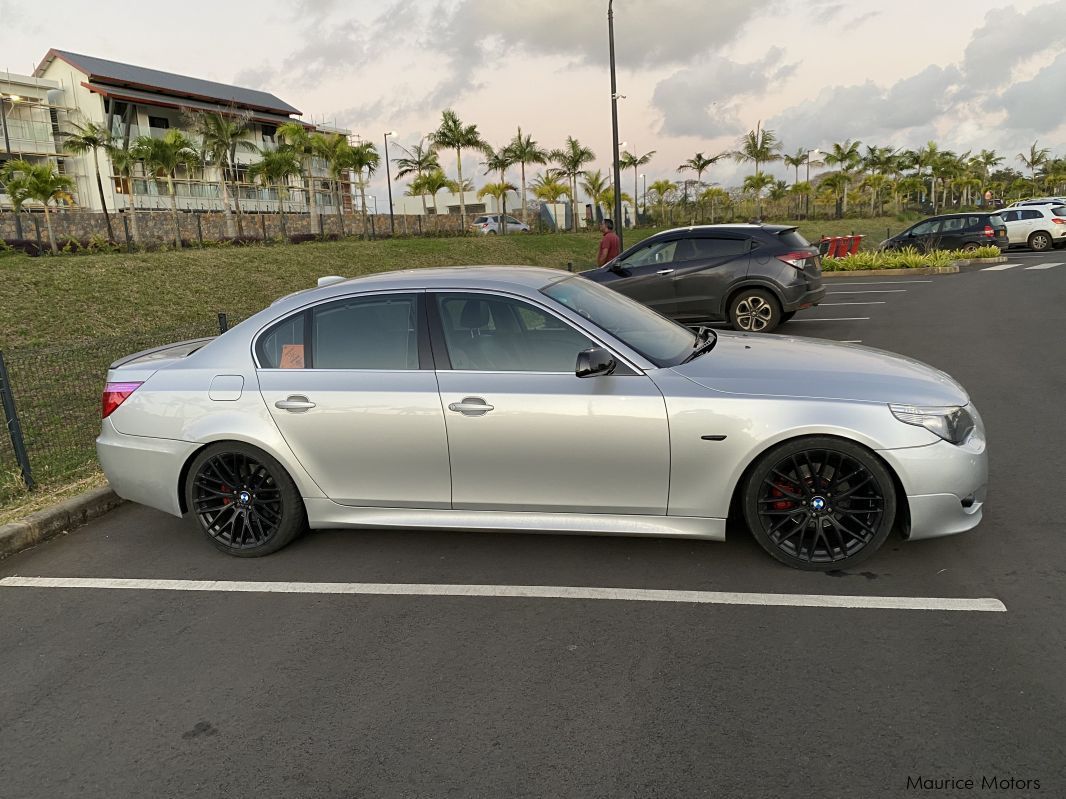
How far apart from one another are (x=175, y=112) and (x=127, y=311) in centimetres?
4790

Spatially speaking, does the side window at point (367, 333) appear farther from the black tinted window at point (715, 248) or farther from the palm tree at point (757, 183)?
the palm tree at point (757, 183)

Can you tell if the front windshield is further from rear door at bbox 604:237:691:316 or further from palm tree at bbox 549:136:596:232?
palm tree at bbox 549:136:596:232

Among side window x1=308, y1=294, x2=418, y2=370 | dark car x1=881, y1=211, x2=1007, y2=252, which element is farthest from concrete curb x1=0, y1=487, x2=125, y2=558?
dark car x1=881, y1=211, x2=1007, y2=252

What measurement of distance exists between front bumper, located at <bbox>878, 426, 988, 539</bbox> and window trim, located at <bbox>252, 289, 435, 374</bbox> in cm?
239

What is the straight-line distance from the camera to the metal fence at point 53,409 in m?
6.01

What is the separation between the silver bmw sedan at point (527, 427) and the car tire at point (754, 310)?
7255 mm

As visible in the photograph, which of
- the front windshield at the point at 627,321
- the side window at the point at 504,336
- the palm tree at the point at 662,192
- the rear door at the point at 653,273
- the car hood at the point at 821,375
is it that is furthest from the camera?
the palm tree at the point at 662,192

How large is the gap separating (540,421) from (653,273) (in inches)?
339

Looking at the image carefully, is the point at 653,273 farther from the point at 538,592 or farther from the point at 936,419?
the point at 538,592

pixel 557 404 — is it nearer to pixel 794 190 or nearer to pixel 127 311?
pixel 127 311

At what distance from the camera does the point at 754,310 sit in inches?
478

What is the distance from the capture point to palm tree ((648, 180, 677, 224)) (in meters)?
57.3

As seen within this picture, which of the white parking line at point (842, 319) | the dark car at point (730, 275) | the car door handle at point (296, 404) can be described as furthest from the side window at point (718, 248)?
the car door handle at point (296, 404)

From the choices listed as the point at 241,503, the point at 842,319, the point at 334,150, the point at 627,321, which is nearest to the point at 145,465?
the point at 241,503
